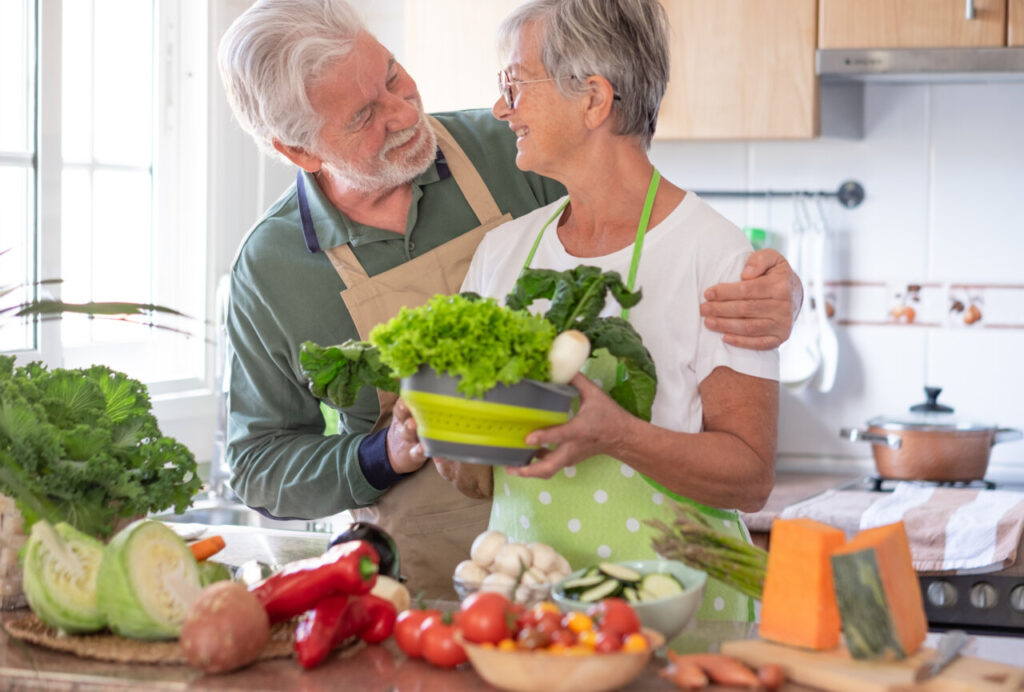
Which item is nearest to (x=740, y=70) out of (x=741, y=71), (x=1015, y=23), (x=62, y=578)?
(x=741, y=71)

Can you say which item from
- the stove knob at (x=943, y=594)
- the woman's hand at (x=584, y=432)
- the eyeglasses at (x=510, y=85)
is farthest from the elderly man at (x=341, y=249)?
the stove knob at (x=943, y=594)

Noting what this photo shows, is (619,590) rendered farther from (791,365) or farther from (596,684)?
(791,365)

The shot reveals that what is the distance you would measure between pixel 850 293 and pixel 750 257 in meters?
1.72

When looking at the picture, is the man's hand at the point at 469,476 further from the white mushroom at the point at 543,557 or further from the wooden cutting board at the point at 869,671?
the wooden cutting board at the point at 869,671

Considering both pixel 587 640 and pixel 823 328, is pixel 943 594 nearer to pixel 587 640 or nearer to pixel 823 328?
pixel 823 328

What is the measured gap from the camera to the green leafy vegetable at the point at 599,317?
1372 mm

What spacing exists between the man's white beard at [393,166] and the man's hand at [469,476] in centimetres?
48

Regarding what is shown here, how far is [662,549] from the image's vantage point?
1.29 metres

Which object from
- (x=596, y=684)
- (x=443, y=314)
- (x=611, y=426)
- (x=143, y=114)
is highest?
(x=143, y=114)

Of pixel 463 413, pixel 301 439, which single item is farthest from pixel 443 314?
pixel 301 439

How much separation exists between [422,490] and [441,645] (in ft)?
2.51

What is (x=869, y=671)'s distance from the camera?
1.12 meters

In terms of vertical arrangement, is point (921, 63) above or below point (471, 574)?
above

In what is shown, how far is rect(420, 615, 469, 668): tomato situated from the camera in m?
1.16
